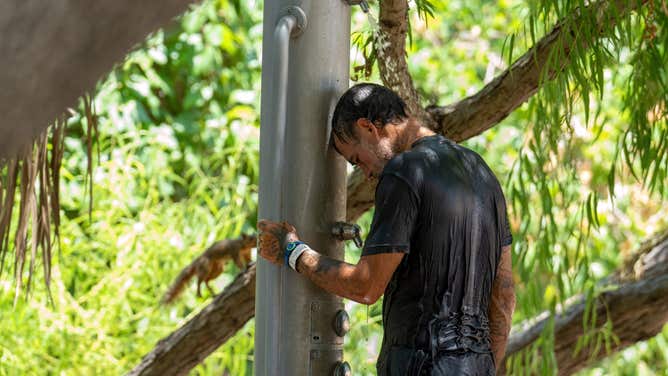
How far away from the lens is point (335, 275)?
9.64 ft

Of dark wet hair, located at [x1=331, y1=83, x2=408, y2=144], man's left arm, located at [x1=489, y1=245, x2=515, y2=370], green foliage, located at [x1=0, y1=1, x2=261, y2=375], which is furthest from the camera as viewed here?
green foliage, located at [x1=0, y1=1, x2=261, y2=375]

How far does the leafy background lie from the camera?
4.87 metres

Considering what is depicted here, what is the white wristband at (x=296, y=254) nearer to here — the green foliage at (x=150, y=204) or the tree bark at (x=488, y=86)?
the tree bark at (x=488, y=86)

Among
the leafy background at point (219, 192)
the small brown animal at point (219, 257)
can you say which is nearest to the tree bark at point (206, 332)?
the small brown animal at point (219, 257)

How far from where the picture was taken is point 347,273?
2.93 meters

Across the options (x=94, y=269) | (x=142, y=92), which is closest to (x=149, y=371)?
(x=94, y=269)

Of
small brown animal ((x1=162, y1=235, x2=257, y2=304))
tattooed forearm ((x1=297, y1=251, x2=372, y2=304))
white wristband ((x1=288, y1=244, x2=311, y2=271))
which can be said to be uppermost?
small brown animal ((x1=162, y1=235, x2=257, y2=304))

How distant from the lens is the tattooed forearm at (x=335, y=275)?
2.90 meters

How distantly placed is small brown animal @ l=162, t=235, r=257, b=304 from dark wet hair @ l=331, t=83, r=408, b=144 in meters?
1.86

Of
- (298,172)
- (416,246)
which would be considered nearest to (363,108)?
(298,172)

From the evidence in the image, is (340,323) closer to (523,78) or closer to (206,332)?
(523,78)

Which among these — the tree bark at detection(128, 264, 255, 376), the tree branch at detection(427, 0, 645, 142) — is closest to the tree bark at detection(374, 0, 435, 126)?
the tree branch at detection(427, 0, 645, 142)

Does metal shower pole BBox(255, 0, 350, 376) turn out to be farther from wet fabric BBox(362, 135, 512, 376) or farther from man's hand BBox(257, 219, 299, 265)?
wet fabric BBox(362, 135, 512, 376)

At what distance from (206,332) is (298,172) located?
193cm
